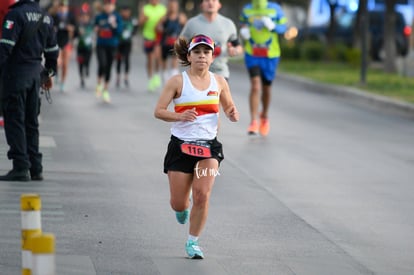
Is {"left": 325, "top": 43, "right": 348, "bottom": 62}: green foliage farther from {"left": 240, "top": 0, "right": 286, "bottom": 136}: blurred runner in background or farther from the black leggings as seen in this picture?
{"left": 240, "top": 0, "right": 286, "bottom": 136}: blurred runner in background

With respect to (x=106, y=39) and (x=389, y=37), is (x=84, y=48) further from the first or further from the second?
(x=389, y=37)

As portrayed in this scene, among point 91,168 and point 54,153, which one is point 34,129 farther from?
point 54,153

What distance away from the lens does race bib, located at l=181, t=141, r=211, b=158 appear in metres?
8.34

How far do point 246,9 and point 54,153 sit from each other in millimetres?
3898

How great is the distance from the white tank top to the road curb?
42.4ft

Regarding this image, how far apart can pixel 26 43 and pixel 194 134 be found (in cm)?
348

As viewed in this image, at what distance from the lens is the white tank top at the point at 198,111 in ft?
27.5

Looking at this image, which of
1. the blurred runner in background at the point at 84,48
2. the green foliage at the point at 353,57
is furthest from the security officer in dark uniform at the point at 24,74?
the green foliage at the point at 353,57

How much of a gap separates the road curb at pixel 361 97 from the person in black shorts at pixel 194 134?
1294cm

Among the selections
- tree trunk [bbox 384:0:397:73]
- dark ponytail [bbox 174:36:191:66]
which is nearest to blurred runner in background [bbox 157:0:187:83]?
tree trunk [bbox 384:0:397:73]

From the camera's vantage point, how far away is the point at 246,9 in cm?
1675

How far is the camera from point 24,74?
11.5 m

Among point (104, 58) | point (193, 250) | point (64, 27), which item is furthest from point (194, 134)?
point (64, 27)

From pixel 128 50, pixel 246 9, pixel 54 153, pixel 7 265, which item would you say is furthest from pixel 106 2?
pixel 7 265
